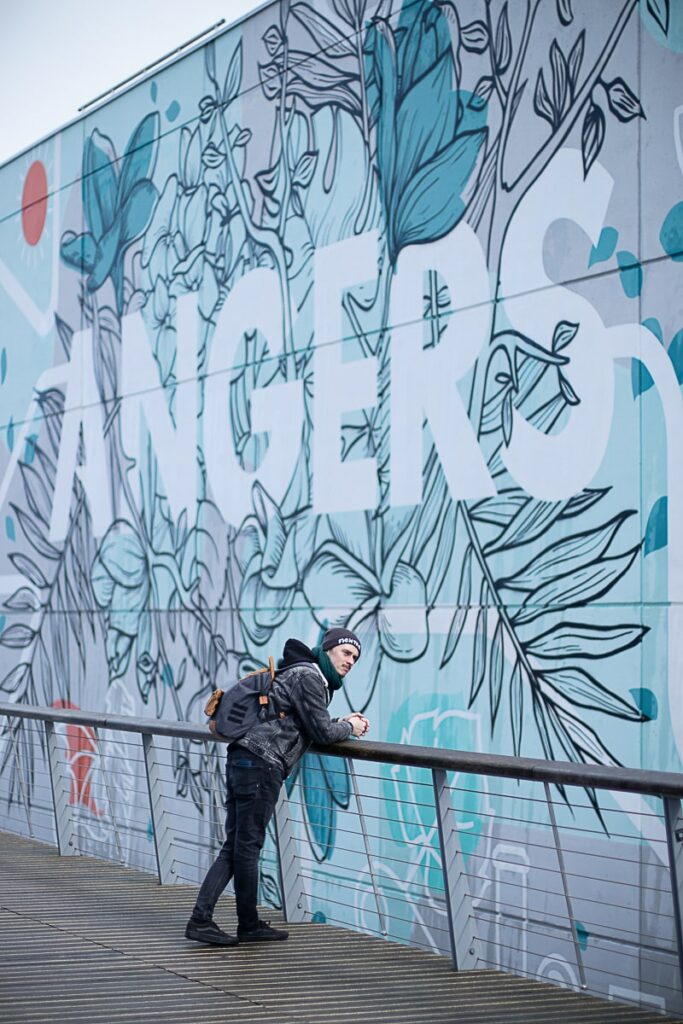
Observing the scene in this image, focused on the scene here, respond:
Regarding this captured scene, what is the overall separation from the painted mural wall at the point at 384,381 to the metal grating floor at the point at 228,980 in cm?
320

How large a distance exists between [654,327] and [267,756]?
14.2 feet

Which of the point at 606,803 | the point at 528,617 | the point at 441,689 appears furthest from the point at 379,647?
the point at 606,803

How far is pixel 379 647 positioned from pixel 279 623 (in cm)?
172

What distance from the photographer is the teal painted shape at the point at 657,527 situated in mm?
9523

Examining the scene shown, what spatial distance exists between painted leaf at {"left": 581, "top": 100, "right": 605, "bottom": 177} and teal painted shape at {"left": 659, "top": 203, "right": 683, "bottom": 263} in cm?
92

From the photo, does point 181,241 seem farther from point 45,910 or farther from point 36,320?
point 45,910

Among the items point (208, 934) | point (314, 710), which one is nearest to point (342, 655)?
point (314, 710)

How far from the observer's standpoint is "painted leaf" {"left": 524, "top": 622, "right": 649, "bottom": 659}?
32.1ft

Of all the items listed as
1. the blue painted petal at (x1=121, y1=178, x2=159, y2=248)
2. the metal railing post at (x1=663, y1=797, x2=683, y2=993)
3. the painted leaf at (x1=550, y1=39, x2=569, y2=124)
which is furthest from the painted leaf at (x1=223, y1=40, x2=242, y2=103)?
the metal railing post at (x1=663, y1=797, x2=683, y2=993)

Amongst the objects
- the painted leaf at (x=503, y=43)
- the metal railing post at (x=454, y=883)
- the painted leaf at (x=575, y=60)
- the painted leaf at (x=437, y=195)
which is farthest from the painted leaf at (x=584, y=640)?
the painted leaf at (x=503, y=43)

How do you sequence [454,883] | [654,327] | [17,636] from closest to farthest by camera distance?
[454,883] → [654,327] → [17,636]

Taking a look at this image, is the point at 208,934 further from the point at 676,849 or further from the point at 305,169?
the point at 305,169

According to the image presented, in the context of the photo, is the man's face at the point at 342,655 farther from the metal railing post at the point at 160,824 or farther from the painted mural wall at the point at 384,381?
the painted mural wall at the point at 384,381

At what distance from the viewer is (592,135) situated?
406 inches
